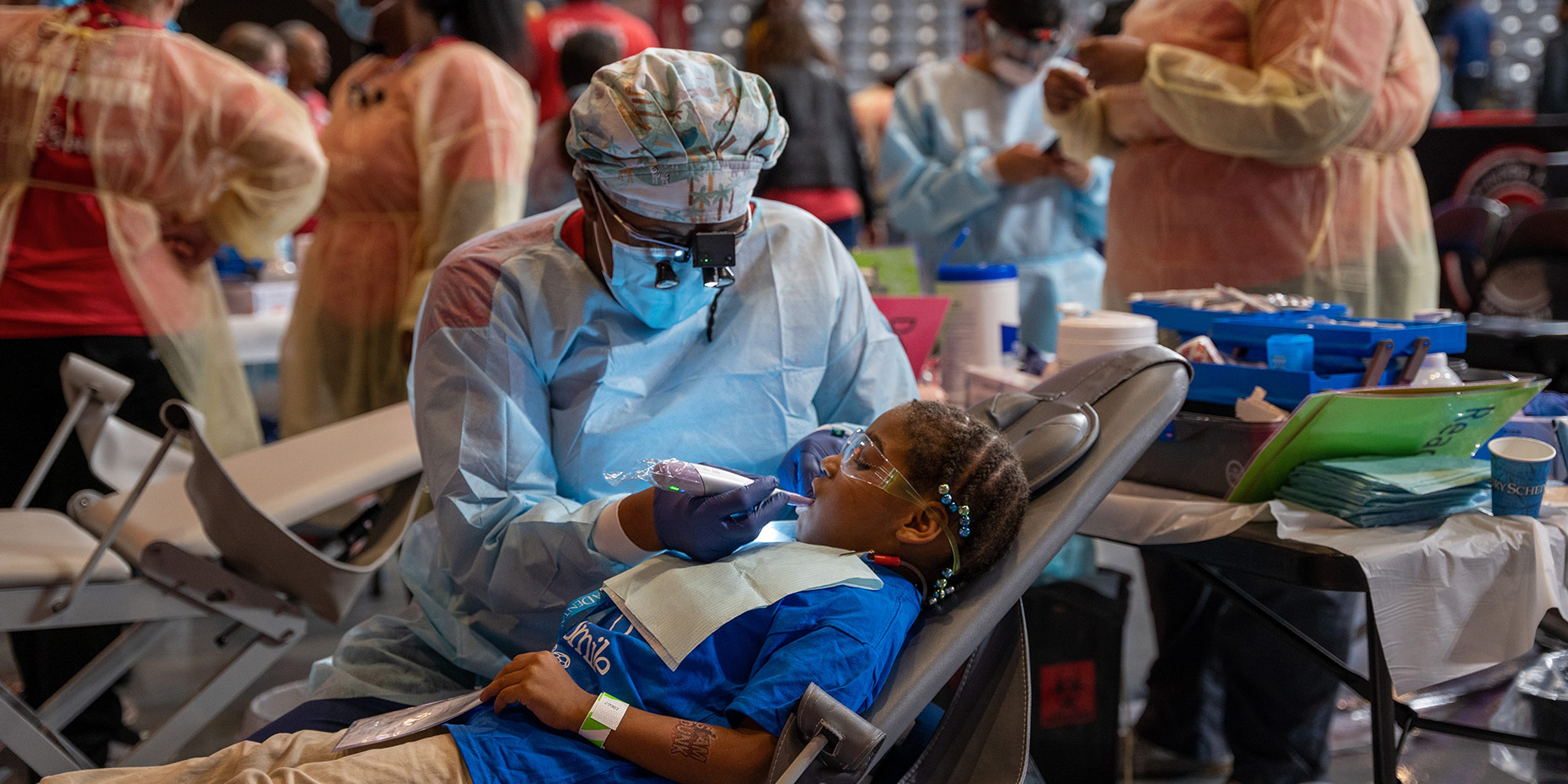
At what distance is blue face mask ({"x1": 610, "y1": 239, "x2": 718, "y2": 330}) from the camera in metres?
1.38

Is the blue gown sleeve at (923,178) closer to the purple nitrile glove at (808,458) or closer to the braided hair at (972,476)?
the purple nitrile glove at (808,458)

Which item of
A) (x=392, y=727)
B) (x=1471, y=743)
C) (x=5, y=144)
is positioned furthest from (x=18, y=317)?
(x=1471, y=743)

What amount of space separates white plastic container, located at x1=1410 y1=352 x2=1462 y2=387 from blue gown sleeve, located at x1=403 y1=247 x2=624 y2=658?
1217 mm

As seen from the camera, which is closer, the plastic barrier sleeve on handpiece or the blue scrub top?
the plastic barrier sleeve on handpiece

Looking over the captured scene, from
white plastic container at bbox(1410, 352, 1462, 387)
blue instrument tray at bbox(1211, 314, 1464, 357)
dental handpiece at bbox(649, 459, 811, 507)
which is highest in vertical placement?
dental handpiece at bbox(649, 459, 811, 507)

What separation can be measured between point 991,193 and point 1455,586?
205cm

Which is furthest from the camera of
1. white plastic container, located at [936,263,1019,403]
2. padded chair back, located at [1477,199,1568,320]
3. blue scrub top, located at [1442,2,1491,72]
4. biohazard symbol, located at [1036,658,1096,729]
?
blue scrub top, located at [1442,2,1491,72]

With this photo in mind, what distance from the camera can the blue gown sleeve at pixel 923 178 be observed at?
3.21 m

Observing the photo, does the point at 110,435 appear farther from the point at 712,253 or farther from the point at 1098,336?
the point at 1098,336

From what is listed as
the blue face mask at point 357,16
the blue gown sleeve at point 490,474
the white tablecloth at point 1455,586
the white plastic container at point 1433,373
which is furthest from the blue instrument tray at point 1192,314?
the blue face mask at point 357,16

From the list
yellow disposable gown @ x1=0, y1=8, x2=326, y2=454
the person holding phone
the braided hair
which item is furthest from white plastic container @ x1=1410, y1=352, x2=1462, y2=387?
yellow disposable gown @ x1=0, y1=8, x2=326, y2=454

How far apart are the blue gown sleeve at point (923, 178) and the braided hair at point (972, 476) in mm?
1978

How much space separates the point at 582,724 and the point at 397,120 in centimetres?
218

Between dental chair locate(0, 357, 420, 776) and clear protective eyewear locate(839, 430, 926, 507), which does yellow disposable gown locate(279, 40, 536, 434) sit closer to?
dental chair locate(0, 357, 420, 776)
